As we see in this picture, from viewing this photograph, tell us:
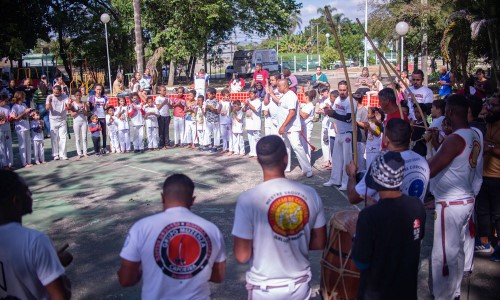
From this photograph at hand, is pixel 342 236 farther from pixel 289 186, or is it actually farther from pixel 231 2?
pixel 231 2

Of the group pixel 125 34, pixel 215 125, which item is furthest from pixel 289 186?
pixel 125 34

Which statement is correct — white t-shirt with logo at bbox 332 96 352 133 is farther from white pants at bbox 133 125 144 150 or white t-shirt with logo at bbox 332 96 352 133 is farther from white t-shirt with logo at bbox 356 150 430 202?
white pants at bbox 133 125 144 150

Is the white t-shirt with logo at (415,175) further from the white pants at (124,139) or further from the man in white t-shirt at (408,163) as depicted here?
the white pants at (124,139)

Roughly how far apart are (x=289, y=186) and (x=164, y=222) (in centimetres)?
90

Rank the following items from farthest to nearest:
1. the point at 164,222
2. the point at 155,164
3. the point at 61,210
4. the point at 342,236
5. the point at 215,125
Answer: the point at 215,125 < the point at 155,164 < the point at 61,210 < the point at 342,236 < the point at 164,222

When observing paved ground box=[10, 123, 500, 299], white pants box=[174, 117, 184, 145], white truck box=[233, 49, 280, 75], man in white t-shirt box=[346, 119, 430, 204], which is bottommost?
paved ground box=[10, 123, 500, 299]

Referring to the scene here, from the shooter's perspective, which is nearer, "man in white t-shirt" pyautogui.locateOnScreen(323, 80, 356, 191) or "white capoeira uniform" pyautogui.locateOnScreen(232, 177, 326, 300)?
"white capoeira uniform" pyautogui.locateOnScreen(232, 177, 326, 300)

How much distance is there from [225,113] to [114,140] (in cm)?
321

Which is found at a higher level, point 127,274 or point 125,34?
point 125,34

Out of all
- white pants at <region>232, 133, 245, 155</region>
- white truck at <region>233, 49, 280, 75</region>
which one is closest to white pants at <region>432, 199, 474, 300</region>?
white pants at <region>232, 133, 245, 155</region>

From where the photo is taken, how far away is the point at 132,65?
4434cm

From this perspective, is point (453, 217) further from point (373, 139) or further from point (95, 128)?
point (95, 128)

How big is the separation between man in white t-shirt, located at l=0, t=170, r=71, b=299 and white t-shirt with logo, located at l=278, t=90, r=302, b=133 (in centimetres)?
802

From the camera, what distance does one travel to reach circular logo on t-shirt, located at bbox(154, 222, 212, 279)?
10.2 ft
